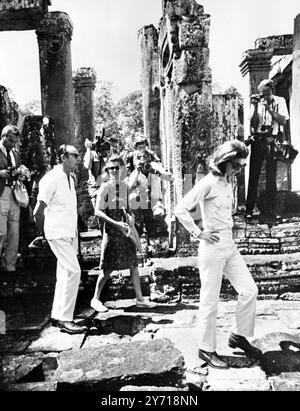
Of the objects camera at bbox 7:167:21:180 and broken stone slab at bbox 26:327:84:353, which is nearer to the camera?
broken stone slab at bbox 26:327:84:353

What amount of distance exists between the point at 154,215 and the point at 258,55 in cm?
807

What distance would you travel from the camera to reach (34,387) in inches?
113

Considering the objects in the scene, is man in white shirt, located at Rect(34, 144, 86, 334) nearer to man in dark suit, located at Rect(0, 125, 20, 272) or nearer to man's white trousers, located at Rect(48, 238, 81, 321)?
man's white trousers, located at Rect(48, 238, 81, 321)

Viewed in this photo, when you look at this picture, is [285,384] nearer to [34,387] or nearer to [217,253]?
[217,253]

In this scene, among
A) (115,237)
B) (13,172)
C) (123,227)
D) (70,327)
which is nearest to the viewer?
(70,327)

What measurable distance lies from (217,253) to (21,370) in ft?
5.86

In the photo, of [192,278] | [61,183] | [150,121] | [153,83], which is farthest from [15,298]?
[153,83]

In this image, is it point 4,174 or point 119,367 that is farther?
point 4,174

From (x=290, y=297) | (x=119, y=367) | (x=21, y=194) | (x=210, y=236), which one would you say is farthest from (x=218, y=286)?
(x=21, y=194)

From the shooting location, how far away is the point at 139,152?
18.6 feet

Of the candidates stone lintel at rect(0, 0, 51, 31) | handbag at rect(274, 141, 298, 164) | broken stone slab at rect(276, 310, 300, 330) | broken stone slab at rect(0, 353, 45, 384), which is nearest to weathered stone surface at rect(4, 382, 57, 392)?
broken stone slab at rect(0, 353, 45, 384)

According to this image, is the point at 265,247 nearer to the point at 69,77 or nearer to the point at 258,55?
the point at 69,77

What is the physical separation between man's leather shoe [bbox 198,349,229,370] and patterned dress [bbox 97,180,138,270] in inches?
68.4

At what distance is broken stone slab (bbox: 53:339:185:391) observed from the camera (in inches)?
117
